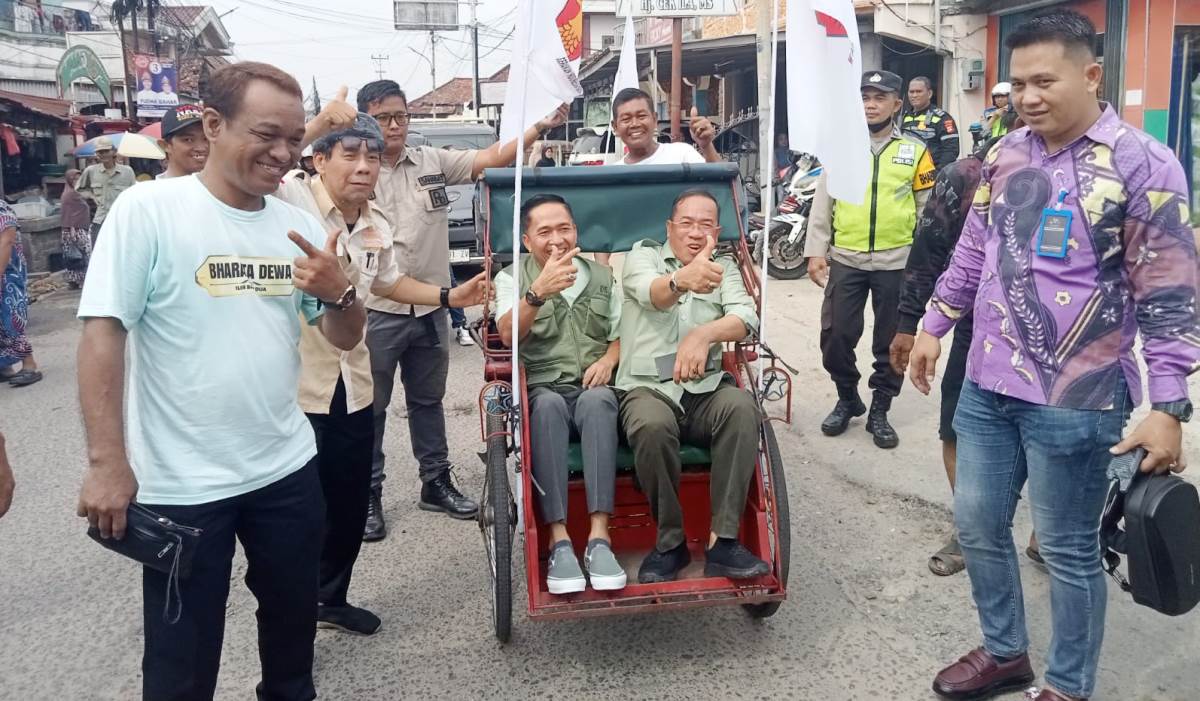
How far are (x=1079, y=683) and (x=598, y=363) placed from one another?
198 cm

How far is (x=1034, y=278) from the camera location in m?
2.57

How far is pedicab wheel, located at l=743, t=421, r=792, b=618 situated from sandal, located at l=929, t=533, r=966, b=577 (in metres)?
0.84

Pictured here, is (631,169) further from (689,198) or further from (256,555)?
(256,555)

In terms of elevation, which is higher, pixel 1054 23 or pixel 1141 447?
pixel 1054 23

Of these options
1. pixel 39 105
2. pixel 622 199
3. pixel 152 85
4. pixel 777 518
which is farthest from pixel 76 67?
pixel 777 518

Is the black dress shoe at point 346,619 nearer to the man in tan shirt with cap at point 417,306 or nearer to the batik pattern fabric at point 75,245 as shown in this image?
the man in tan shirt with cap at point 417,306

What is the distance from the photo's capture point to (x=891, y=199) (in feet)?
17.3

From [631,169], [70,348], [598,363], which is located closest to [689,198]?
[631,169]

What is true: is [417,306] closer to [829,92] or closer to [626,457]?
[626,457]

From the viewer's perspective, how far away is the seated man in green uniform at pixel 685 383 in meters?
3.20

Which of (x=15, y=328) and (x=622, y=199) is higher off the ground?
(x=622, y=199)

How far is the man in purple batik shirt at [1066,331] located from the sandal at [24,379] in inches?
300

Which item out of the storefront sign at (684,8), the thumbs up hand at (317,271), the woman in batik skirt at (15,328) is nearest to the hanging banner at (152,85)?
the woman in batik skirt at (15,328)

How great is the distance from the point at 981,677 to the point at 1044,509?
0.61m
